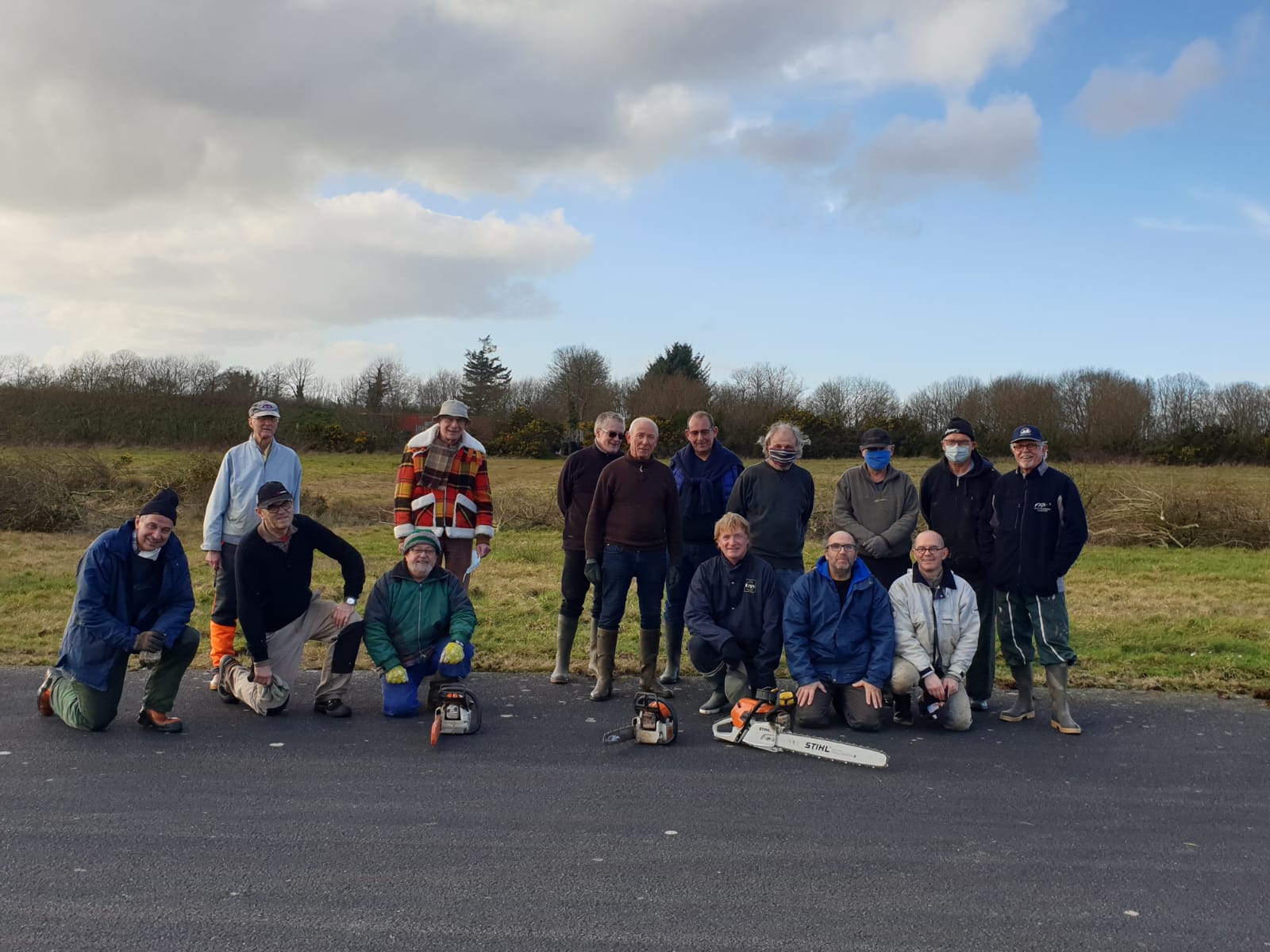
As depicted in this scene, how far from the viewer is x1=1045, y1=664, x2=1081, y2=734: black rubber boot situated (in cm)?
630

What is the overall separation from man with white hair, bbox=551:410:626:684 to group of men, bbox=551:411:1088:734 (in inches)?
0.6

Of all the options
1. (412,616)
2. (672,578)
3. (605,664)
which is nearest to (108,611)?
(412,616)

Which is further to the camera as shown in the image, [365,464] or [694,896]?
[365,464]

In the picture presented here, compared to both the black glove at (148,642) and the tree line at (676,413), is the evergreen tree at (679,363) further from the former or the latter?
the black glove at (148,642)

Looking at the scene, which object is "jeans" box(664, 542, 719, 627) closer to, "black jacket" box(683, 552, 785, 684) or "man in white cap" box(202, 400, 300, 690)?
"black jacket" box(683, 552, 785, 684)

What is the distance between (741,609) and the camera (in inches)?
266

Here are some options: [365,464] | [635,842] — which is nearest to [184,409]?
[365,464]

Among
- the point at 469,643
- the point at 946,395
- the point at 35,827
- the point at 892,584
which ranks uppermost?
the point at 946,395

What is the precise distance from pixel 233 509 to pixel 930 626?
204 inches

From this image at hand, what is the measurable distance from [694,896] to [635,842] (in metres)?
0.59

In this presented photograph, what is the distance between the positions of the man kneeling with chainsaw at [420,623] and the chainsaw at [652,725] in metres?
1.38

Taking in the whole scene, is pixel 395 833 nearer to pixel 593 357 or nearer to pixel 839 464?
pixel 839 464

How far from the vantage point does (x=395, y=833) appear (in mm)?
4418

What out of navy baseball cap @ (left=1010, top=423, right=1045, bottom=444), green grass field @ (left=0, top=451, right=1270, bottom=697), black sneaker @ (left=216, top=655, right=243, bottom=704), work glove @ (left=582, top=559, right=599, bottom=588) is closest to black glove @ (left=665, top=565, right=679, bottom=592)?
work glove @ (left=582, top=559, right=599, bottom=588)
